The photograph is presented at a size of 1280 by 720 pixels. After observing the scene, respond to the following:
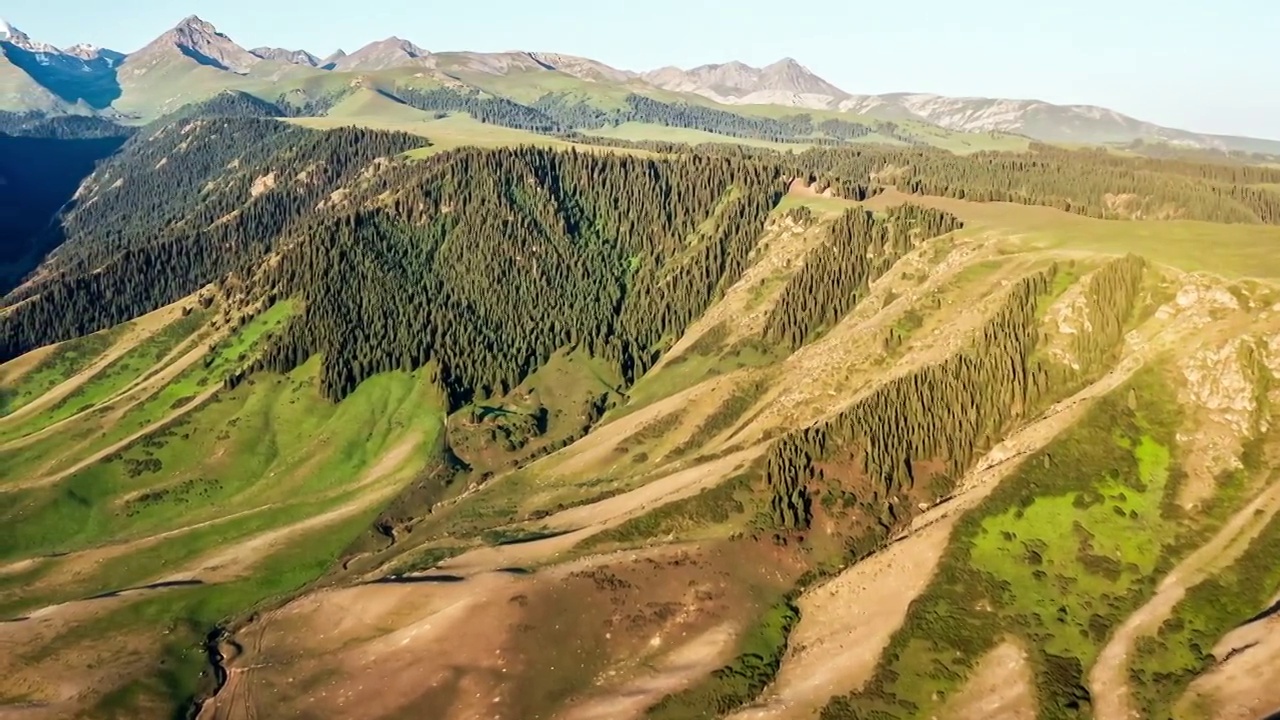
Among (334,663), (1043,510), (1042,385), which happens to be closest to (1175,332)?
(1042,385)

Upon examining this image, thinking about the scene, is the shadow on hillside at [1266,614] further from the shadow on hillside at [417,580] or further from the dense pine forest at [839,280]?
the dense pine forest at [839,280]

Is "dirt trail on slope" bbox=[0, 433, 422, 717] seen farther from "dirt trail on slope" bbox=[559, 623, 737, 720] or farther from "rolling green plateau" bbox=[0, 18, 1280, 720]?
"dirt trail on slope" bbox=[559, 623, 737, 720]

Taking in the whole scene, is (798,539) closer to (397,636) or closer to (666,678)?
(666,678)

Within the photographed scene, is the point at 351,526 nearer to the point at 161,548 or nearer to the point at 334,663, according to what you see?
the point at 161,548

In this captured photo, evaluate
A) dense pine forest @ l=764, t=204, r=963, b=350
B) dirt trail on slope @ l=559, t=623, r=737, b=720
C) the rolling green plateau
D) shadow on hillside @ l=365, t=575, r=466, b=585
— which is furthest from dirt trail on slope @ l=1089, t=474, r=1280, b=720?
dense pine forest @ l=764, t=204, r=963, b=350

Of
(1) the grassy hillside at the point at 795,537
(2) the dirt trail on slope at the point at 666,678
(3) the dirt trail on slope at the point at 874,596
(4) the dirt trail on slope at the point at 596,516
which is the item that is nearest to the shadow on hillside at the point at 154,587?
(1) the grassy hillside at the point at 795,537

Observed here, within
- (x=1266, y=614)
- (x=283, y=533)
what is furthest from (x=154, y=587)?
(x=1266, y=614)
